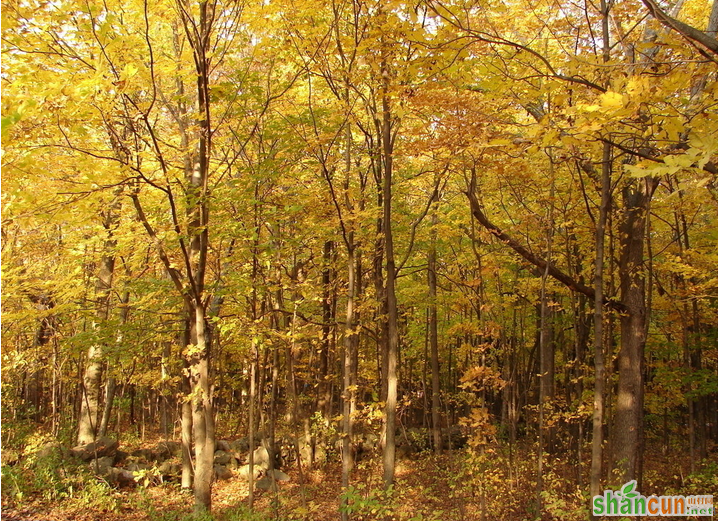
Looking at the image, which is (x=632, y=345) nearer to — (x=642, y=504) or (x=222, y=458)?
(x=642, y=504)

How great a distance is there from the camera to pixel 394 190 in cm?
854

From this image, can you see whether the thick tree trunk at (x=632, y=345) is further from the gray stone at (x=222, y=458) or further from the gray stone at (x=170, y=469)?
the gray stone at (x=222, y=458)

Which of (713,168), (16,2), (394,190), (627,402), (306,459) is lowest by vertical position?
(306,459)

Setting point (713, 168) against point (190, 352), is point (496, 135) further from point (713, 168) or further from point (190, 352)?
point (190, 352)

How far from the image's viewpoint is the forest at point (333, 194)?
358 centimetres

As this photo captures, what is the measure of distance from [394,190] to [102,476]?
26.5 feet

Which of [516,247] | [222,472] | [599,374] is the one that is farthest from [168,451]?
[599,374]

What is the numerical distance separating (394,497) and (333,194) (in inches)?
159

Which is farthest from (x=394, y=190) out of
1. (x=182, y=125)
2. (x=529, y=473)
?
(x=529, y=473)

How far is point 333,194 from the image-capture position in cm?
596

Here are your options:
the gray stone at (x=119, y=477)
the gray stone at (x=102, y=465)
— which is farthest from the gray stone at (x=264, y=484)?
the gray stone at (x=102, y=465)

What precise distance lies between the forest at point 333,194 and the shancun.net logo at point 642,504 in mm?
121

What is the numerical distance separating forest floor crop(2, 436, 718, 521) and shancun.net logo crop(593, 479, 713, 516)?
454mm

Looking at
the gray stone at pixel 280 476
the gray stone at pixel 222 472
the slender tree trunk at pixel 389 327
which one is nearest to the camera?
the slender tree trunk at pixel 389 327
